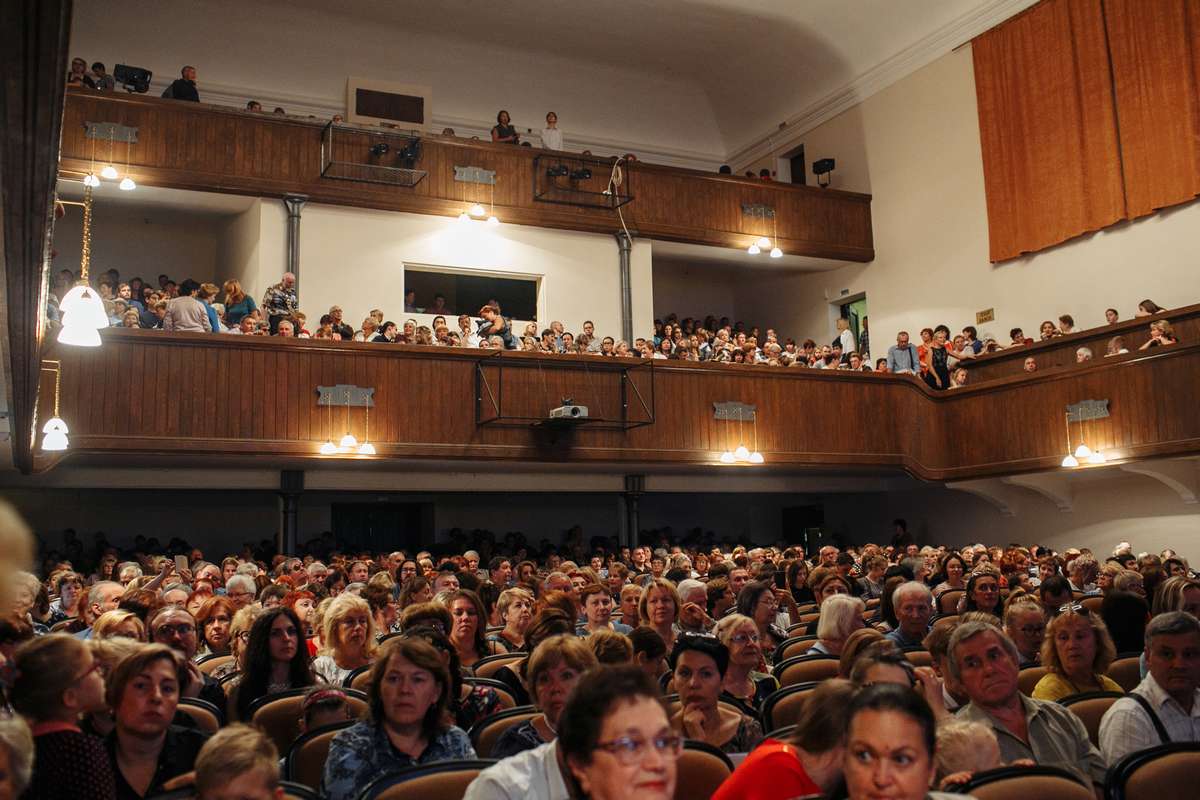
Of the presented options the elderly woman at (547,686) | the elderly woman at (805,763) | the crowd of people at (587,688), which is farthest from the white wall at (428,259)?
the elderly woman at (805,763)

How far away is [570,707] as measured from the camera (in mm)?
2348

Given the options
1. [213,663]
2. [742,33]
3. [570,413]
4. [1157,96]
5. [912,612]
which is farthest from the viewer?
[742,33]

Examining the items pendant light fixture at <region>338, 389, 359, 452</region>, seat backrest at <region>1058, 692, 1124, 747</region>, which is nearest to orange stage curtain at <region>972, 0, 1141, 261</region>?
pendant light fixture at <region>338, 389, 359, 452</region>

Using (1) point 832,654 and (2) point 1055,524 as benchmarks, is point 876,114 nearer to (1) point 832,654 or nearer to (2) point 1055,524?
(2) point 1055,524

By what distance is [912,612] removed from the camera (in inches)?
237

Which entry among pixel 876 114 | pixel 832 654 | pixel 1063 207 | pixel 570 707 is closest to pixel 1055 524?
pixel 1063 207

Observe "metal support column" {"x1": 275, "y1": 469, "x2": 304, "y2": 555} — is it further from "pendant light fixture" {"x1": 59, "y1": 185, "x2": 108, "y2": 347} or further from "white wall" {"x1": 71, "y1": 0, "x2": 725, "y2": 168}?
"pendant light fixture" {"x1": 59, "y1": 185, "x2": 108, "y2": 347}

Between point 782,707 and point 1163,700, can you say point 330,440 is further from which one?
point 1163,700

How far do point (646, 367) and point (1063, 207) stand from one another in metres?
7.28

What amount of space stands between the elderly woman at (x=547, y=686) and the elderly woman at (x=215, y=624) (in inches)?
117

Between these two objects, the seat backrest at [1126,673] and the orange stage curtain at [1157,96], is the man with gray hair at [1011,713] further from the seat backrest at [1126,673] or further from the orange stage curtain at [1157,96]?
the orange stage curtain at [1157,96]

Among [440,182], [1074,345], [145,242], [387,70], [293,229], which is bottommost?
[1074,345]

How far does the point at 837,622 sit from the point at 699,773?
2407 mm

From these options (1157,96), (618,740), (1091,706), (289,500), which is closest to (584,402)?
(289,500)
